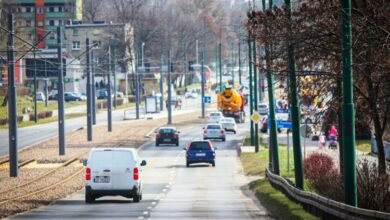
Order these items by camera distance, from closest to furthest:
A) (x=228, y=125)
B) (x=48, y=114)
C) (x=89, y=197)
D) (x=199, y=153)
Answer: (x=89, y=197), (x=199, y=153), (x=228, y=125), (x=48, y=114)

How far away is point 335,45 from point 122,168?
11419mm

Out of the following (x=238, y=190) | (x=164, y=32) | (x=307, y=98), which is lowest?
(x=238, y=190)

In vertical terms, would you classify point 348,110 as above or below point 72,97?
below

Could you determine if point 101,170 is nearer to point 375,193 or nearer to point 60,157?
point 375,193

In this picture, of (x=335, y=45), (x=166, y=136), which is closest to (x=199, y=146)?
(x=166, y=136)

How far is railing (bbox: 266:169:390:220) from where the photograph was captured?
61.1ft

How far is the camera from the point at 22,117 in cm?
10875

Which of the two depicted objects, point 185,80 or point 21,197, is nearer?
point 21,197

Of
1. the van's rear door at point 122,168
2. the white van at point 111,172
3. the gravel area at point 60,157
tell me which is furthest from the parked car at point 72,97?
the van's rear door at point 122,168

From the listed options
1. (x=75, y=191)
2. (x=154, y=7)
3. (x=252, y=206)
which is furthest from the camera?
(x=154, y=7)

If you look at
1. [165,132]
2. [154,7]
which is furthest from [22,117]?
[154,7]

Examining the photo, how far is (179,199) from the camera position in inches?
1500

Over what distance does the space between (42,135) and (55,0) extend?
228 ft

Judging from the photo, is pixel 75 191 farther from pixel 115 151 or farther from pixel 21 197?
pixel 115 151
